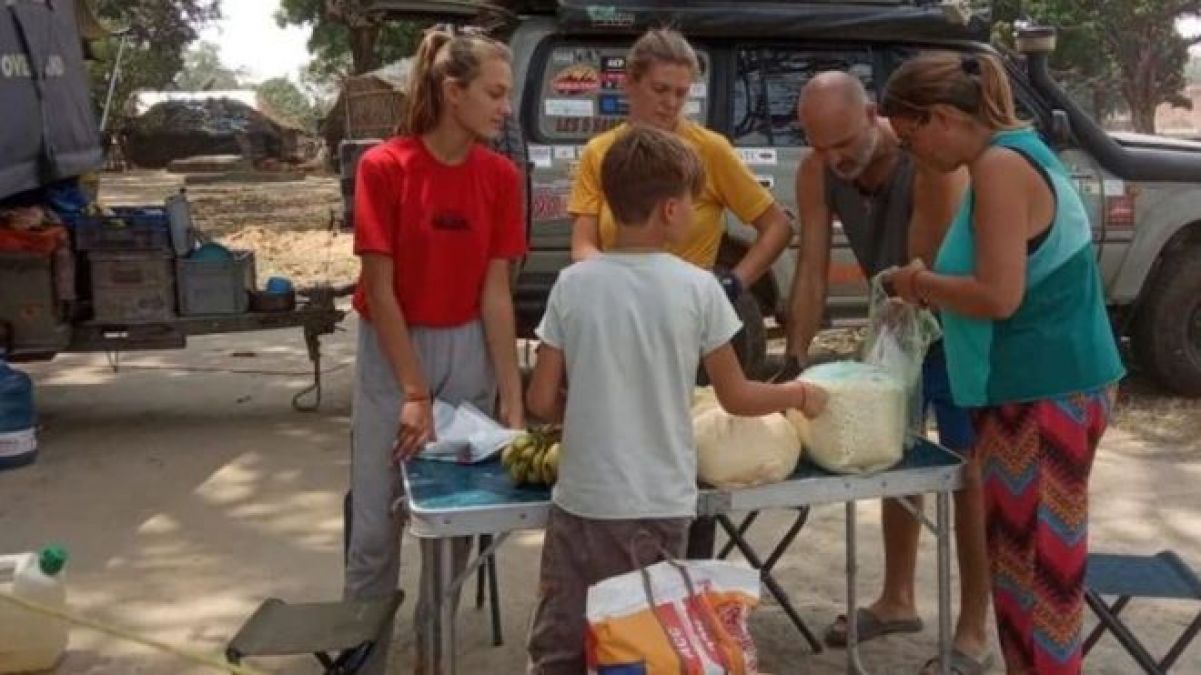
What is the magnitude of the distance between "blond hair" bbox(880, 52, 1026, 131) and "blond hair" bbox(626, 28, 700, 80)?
0.62m

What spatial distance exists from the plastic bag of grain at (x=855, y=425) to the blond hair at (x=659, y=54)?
0.94 m

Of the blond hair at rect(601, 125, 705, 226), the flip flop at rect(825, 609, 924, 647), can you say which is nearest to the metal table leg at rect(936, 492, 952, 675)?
the flip flop at rect(825, 609, 924, 647)

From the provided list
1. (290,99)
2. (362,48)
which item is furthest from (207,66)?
(362,48)

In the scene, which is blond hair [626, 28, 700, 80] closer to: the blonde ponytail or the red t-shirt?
the red t-shirt

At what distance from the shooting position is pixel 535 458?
3.19 m

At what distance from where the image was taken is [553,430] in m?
3.27

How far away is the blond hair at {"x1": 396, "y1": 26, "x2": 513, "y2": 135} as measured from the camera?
3.39 m

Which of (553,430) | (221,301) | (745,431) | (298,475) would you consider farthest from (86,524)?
(745,431)

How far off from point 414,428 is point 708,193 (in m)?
1.07

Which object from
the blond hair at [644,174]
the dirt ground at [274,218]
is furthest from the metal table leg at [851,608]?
the dirt ground at [274,218]

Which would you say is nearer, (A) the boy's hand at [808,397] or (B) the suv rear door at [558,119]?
(A) the boy's hand at [808,397]

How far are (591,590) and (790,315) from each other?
157cm

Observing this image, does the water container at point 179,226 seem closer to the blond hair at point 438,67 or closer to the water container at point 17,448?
the water container at point 17,448

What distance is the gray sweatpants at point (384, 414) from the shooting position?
3.61 m
